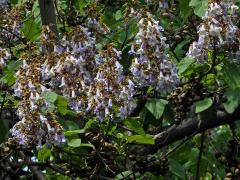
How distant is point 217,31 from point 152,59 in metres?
0.52

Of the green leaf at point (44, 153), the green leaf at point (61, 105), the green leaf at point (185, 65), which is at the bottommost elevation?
the green leaf at point (44, 153)

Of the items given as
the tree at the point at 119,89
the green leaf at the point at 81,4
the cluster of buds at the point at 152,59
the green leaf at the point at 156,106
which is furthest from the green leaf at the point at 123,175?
the green leaf at the point at 81,4

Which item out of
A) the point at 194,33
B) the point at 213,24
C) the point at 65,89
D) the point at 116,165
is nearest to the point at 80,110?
the point at 65,89

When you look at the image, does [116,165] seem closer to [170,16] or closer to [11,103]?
[11,103]

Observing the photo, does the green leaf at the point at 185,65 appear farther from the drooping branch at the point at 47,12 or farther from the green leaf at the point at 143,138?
the drooping branch at the point at 47,12

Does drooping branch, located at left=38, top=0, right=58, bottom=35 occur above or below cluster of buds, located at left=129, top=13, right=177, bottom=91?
above

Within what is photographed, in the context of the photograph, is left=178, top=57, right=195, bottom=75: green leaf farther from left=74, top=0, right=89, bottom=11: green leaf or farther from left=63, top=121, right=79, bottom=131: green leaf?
left=74, top=0, right=89, bottom=11: green leaf

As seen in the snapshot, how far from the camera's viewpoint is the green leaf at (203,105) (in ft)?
14.5

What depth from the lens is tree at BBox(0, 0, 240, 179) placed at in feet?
13.1

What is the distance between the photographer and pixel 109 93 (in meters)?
3.96

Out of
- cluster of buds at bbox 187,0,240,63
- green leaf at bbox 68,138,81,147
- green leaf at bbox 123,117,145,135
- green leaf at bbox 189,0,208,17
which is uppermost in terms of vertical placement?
green leaf at bbox 189,0,208,17

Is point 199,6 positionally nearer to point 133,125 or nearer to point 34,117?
point 133,125

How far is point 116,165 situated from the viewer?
4.81 meters

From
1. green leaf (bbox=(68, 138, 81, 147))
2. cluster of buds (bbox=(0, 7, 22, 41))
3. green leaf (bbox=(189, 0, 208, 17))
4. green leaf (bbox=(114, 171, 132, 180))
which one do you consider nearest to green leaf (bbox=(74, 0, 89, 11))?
cluster of buds (bbox=(0, 7, 22, 41))
